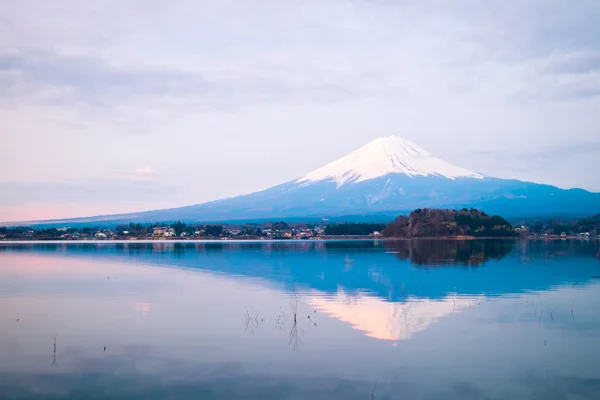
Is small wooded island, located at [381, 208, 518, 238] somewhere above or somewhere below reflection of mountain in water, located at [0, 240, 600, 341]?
above

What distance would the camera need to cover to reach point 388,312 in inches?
744

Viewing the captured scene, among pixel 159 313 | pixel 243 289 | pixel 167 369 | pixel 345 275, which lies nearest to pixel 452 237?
pixel 345 275

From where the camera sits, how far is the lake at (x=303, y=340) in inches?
428

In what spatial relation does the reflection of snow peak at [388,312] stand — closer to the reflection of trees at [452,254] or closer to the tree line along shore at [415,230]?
the reflection of trees at [452,254]

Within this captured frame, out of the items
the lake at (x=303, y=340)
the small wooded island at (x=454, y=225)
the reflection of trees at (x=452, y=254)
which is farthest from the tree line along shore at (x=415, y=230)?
the lake at (x=303, y=340)

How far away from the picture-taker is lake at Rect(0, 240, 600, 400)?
10867 mm

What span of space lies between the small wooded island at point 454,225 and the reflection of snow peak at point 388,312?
8261 cm

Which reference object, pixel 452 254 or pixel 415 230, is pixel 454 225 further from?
pixel 452 254

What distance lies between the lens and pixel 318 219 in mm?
189875

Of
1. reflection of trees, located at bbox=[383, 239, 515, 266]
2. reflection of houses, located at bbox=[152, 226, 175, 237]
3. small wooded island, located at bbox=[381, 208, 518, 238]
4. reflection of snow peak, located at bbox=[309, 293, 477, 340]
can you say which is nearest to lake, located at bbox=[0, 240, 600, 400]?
reflection of snow peak, located at bbox=[309, 293, 477, 340]

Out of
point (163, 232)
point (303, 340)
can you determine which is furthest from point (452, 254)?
point (163, 232)

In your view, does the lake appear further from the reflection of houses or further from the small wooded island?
the reflection of houses

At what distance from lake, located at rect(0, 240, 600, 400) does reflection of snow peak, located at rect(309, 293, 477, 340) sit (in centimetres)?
5

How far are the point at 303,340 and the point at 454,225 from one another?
9109 centimetres
